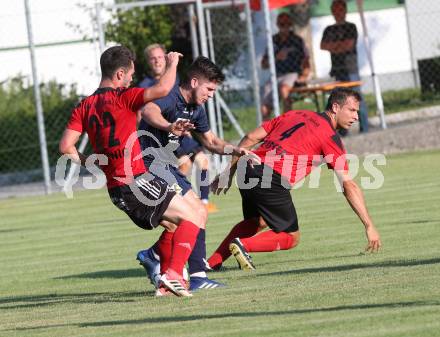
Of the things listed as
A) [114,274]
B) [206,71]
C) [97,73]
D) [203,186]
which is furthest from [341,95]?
[97,73]

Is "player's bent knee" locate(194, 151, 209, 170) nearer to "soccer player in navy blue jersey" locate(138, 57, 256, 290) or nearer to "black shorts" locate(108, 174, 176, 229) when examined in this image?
"soccer player in navy blue jersey" locate(138, 57, 256, 290)

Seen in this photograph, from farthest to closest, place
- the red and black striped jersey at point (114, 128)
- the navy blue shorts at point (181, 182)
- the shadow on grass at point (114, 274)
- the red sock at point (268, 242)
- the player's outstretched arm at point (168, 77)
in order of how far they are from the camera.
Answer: the shadow on grass at point (114, 274) < the red sock at point (268, 242) < the navy blue shorts at point (181, 182) < the red and black striped jersey at point (114, 128) < the player's outstretched arm at point (168, 77)

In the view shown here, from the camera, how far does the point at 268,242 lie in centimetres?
1074

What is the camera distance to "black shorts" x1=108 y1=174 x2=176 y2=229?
30.0 feet

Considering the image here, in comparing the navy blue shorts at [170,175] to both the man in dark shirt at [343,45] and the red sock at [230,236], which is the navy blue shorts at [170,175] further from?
the man in dark shirt at [343,45]

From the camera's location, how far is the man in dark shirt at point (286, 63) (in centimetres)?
2205

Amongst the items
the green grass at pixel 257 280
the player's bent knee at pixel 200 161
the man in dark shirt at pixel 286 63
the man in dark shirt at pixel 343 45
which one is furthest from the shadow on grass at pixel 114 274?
the man in dark shirt at pixel 343 45

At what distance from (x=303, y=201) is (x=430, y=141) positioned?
589 centimetres

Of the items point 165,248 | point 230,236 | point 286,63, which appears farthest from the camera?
point 286,63

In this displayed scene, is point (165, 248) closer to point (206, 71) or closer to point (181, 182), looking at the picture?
point (181, 182)

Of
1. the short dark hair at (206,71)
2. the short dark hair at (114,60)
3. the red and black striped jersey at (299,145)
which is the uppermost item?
the short dark hair at (114,60)

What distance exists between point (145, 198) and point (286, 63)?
13.4 meters

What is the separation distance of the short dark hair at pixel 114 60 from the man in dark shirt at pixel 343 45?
41.9 ft

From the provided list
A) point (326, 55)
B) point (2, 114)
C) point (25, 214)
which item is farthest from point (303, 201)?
point (326, 55)
